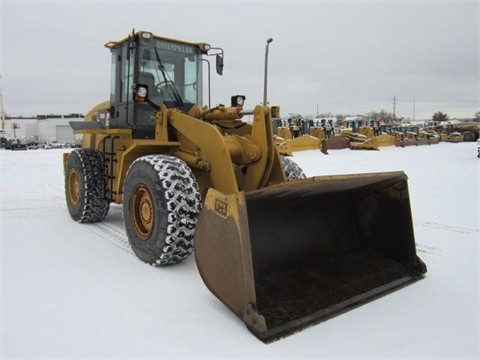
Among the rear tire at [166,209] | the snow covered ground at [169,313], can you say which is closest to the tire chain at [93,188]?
the snow covered ground at [169,313]

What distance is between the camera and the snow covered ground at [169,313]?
2461 millimetres

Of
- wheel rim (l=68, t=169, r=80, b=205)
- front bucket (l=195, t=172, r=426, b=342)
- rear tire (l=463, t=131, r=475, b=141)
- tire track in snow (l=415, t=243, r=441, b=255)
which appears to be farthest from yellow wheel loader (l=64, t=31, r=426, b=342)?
rear tire (l=463, t=131, r=475, b=141)

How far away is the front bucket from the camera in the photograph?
8.84ft

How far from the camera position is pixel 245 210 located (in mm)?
2627

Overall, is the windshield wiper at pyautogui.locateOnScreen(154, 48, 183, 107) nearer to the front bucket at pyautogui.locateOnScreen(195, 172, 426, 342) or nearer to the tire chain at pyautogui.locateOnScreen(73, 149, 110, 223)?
the tire chain at pyautogui.locateOnScreen(73, 149, 110, 223)

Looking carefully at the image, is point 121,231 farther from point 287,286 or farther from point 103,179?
point 287,286

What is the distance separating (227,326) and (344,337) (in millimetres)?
779

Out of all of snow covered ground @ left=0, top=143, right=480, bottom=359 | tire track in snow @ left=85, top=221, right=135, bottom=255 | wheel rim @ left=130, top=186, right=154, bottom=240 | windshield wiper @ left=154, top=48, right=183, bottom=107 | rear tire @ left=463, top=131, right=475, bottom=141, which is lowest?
snow covered ground @ left=0, top=143, right=480, bottom=359

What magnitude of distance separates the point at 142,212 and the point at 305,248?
1667 millimetres

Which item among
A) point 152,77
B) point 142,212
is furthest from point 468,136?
point 142,212

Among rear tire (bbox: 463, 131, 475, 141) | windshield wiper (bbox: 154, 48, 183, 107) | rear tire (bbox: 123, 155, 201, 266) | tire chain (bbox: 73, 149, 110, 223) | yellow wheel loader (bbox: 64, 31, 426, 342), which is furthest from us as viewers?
rear tire (bbox: 463, 131, 475, 141)

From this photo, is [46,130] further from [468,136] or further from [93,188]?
[93,188]

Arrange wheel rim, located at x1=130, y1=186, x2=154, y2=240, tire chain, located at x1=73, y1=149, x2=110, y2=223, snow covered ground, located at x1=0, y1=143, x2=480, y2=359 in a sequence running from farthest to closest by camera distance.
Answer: tire chain, located at x1=73, y1=149, x2=110, y2=223, wheel rim, located at x1=130, y1=186, x2=154, y2=240, snow covered ground, located at x1=0, y1=143, x2=480, y2=359

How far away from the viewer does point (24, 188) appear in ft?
29.3
